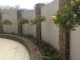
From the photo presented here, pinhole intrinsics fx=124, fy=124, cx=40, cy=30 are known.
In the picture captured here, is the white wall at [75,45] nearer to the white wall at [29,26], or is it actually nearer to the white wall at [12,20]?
the white wall at [29,26]

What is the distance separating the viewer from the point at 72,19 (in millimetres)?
2281

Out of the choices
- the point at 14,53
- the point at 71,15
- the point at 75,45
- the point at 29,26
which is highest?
the point at 71,15

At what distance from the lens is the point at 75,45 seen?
12.3 ft

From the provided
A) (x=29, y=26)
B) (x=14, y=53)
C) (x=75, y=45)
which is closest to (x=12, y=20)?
(x=29, y=26)

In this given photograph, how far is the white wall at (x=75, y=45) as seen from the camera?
3.57 meters

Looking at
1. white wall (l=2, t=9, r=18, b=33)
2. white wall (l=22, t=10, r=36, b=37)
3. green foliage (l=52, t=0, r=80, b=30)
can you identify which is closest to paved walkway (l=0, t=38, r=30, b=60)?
white wall (l=22, t=10, r=36, b=37)

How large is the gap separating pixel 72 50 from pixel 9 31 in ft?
30.1

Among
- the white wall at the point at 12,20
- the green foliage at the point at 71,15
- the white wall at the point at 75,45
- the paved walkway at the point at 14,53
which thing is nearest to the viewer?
the green foliage at the point at 71,15

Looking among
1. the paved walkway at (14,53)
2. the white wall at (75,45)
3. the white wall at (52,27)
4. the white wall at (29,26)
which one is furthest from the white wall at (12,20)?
the white wall at (75,45)

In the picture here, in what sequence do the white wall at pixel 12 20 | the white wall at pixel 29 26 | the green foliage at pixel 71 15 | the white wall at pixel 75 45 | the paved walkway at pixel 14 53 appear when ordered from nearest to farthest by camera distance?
the green foliage at pixel 71 15 < the white wall at pixel 75 45 < the paved walkway at pixel 14 53 < the white wall at pixel 29 26 < the white wall at pixel 12 20

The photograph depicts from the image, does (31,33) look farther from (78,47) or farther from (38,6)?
(78,47)

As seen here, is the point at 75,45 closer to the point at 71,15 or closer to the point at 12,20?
the point at 71,15

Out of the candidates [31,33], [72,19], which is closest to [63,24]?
[72,19]

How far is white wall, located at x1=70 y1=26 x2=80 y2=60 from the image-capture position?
357 centimetres
